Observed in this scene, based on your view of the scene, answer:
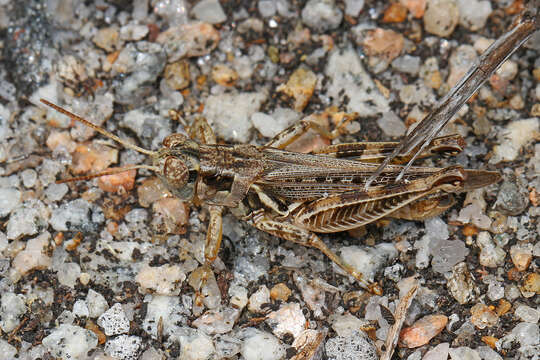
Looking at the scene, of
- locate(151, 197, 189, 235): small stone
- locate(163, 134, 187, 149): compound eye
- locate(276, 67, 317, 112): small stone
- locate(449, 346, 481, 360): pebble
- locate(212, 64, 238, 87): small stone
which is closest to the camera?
locate(449, 346, 481, 360): pebble

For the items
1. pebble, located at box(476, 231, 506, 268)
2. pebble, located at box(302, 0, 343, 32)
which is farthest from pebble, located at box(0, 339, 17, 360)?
pebble, located at box(302, 0, 343, 32)

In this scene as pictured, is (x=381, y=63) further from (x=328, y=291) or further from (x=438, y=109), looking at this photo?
(x=328, y=291)

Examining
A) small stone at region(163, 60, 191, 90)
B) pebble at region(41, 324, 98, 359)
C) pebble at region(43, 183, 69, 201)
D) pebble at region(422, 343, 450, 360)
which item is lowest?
pebble at region(41, 324, 98, 359)

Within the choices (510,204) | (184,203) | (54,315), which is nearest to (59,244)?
(54,315)

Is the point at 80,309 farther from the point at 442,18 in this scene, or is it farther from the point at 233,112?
the point at 442,18

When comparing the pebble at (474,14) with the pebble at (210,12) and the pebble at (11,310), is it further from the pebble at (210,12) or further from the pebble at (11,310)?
the pebble at (11,310)

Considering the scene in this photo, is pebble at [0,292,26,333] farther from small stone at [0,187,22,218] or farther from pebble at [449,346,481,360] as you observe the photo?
pebble at [449,346,481,360]

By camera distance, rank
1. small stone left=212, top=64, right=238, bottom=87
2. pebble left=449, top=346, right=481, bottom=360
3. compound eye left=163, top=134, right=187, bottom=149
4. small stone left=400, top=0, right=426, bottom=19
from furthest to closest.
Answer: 1. small stone left=400, top=0, right=426, bottom=19
2. small stone left=212, top=64, right=238, bottom=87
3. compound eye left=163, top=134, right=187, bottom=149
4. pebble left=449, top=346, right=481, bottom=360
